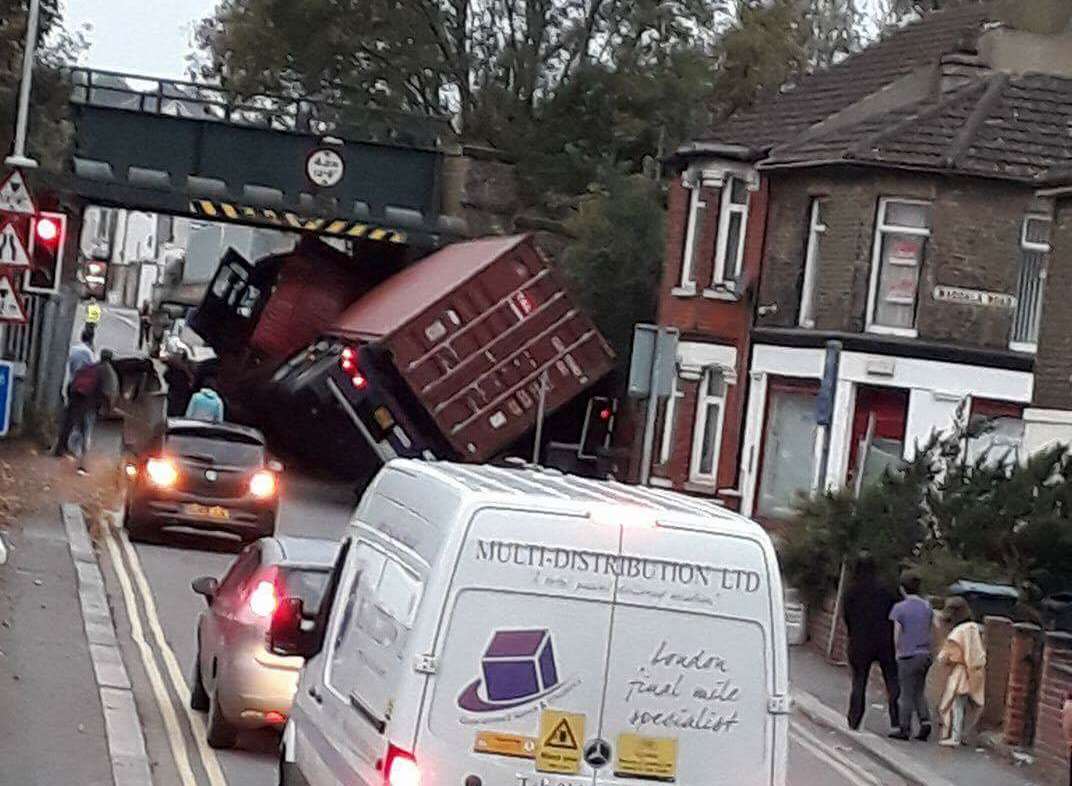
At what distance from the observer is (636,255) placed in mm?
46625

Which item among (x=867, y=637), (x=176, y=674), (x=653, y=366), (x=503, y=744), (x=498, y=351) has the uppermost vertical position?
(x=653, y=366)

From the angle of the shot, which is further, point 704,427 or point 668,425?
point 668,425

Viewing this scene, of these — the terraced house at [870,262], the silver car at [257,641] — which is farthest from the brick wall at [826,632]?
the silver car at [257,641]

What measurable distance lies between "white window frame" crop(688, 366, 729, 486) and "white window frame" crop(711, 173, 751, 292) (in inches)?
57.4

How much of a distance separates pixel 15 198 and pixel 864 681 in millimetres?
8250

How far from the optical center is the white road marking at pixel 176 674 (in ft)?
49.3

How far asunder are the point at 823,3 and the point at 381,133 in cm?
2847

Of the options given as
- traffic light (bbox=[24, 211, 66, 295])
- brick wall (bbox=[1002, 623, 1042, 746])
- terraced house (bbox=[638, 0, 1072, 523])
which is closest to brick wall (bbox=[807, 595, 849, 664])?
brick wall (bbox=[1002, 623, 1042, 746])

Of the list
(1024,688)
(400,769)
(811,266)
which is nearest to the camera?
(400,769)

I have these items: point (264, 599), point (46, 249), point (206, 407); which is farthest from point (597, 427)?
point (264, 599)

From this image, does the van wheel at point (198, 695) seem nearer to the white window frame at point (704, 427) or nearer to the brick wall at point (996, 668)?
the brick wall at point (996, 668)

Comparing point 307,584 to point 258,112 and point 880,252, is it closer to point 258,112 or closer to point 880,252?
point 880,252

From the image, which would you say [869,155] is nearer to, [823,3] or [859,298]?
[859,298]

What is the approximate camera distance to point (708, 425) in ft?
137
